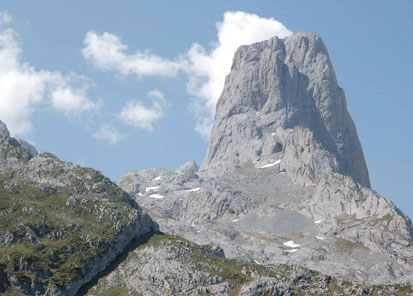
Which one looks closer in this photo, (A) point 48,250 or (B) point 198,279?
(B) point 198,279

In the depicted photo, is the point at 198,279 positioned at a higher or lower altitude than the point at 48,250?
lower

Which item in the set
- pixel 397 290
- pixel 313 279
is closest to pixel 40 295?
pixel 313 279

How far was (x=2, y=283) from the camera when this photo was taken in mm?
169250

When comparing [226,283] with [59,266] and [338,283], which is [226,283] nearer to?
[338,283]

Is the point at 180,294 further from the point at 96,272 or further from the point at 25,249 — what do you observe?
the point at 25,249

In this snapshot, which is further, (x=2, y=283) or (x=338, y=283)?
(x=338, y=283)

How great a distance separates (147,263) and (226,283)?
2150cm

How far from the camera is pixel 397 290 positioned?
178m

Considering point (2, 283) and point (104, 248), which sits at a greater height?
point (104, 248)

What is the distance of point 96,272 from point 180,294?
73.3 feet

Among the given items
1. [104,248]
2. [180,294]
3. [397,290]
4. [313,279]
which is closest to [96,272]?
[104,248]

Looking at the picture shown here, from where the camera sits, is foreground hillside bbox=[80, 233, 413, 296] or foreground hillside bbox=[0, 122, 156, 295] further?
foreground hillside bbox=[80, 233, 413, 296]

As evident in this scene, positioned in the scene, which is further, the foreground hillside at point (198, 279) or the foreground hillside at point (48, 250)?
the foreground hillside at point (198, 279)

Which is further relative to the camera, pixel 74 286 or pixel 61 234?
pixel 61 234
